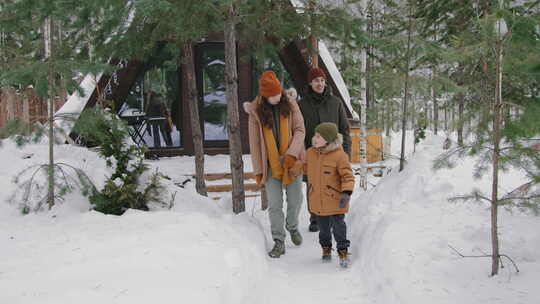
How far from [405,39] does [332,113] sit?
3580 millimetres

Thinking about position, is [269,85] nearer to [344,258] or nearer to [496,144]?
[344,258]

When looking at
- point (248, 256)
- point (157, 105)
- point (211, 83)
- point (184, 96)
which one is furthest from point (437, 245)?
point (157, 105)

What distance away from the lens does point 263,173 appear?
510 centimetres

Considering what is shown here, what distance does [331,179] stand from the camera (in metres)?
4.64

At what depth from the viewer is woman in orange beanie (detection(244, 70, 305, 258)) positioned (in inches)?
197

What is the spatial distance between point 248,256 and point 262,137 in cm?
145

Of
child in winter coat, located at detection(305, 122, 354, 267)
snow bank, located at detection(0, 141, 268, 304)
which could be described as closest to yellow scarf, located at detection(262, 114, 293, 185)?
child in winter coat, located at detection(305, 122, 354, 267)

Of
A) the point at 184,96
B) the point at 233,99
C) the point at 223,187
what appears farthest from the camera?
the point at 184,96

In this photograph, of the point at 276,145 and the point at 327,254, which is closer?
the point at 327,254

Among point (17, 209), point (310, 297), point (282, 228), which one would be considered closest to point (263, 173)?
point (282, 228)

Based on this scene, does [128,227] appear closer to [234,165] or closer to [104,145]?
[104,145]

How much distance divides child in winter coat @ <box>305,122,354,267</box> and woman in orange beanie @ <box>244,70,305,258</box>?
13.4 inches

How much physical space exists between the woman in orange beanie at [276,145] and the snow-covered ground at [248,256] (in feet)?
1.57

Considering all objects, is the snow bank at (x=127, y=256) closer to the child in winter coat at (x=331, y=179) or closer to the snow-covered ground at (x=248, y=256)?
the snow-covered ground at (x=248, y=256)
